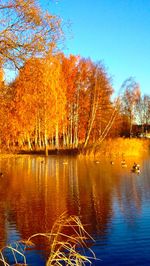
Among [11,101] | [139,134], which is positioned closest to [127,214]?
[11,101]

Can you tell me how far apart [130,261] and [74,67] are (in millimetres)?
52175

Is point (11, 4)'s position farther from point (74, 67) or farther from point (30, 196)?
point (74, 67)

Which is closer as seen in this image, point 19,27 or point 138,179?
point 19,27

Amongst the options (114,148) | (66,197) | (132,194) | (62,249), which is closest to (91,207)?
(66,197)

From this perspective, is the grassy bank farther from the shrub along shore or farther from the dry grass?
the dry grass

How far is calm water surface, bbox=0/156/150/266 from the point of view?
1166cm

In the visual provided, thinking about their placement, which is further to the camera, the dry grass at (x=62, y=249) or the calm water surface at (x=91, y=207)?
the calm water surface at (x=91, y=207)

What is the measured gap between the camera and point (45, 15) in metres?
12.7

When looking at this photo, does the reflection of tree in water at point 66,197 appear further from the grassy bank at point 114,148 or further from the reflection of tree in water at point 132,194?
the grassy bank at point 114,148

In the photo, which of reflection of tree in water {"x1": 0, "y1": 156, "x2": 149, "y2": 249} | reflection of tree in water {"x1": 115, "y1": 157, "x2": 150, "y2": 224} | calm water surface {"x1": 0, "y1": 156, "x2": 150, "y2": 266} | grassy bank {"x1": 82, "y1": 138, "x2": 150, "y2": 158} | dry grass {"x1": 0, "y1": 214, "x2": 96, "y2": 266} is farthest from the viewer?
grassy bank {"x1": 82, "y1": 138, "x2": 150, "y2": 158}

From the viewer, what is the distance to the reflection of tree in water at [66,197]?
1509cm

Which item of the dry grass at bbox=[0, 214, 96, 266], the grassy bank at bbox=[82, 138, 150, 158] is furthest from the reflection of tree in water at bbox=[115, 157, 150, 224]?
the grassy bank at bbox=[82, 138, 150, 158]

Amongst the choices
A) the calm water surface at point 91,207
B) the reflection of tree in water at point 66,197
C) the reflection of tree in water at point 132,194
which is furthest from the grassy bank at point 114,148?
the reflection of tree in water at point 132,194

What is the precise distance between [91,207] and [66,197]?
2762 mm
